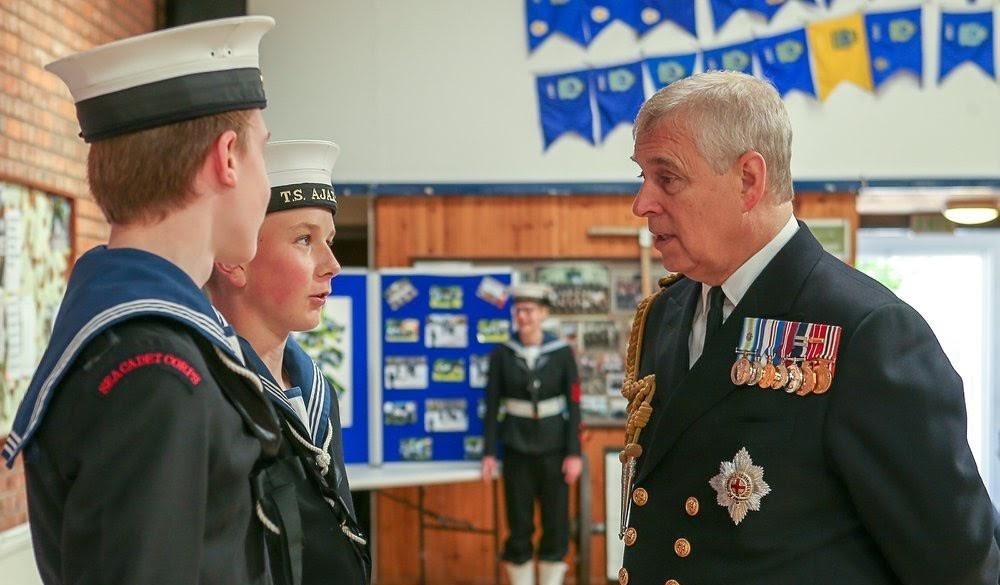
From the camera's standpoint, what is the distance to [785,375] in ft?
5.21

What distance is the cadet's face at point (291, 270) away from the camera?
1.84 metres

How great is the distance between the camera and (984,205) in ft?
27.1

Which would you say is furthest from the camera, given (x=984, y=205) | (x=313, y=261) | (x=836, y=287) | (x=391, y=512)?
(x=984, y=205)

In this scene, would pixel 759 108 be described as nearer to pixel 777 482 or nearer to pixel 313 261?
pixel 777 482

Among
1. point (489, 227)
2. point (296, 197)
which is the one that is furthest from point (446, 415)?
point (296, 197)

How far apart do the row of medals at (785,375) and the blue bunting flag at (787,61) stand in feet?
19.7

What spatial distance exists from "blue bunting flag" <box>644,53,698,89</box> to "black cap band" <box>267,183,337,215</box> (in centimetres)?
563

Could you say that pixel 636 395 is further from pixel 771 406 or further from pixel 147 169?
pixel 147 169

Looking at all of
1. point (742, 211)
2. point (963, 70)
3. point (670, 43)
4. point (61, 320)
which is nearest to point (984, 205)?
point (963, 70)

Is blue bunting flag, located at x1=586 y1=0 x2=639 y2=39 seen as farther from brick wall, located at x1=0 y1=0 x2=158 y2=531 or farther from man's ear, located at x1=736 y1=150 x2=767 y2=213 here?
man's ear, located at x1=736 y1=150 x2=767 y2=213

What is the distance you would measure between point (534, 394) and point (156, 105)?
527cm

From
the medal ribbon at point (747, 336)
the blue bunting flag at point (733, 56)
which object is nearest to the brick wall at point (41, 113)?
the medal ribbon at point (747, 336)

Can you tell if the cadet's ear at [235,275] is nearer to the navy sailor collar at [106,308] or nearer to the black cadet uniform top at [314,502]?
the black cadet uniform top at [314,502]

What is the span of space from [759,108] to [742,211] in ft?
0.54
